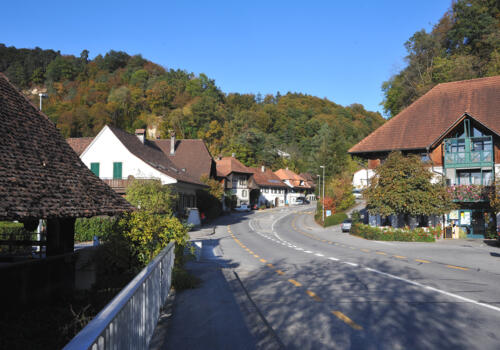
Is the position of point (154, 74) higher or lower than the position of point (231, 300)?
higher

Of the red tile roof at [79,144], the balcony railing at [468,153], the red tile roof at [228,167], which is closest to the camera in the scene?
the balcony railing at [468,153]

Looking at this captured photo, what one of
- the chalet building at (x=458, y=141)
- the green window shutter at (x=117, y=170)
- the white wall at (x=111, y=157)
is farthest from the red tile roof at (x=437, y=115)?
the green window shutter at (x=117, y=170)

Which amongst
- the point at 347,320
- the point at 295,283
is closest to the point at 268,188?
the point at 295,283

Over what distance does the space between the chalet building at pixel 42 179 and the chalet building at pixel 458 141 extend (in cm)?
2924

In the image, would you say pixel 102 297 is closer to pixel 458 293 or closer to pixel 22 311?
pixel 22 311

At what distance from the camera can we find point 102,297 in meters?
9.76

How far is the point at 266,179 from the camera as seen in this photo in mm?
86062

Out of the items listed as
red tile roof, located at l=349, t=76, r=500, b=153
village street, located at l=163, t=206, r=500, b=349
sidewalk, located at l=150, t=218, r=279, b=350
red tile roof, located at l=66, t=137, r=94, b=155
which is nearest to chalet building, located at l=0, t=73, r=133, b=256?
sidewalk, located at l=150, t=218, r=279, b=350

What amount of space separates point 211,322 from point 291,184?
90602 millimetres

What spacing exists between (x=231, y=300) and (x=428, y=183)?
78.0ft

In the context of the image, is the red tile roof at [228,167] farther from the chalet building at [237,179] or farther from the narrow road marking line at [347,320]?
Result: the narrow road marking line at [347,320]

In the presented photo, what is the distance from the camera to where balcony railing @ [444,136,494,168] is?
107 ft

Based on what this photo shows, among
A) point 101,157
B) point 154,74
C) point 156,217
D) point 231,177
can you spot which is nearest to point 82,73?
point 154,74

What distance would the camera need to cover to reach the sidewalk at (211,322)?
620 cm
